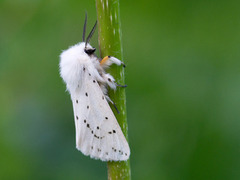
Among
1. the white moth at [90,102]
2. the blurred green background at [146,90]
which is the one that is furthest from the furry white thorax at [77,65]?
the blurred green background at [146,90]

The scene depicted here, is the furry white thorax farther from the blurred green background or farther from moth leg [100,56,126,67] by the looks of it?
Result: the blurred green background

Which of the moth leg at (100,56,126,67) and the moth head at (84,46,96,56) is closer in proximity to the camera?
the moth leg at (100,56,126,67)

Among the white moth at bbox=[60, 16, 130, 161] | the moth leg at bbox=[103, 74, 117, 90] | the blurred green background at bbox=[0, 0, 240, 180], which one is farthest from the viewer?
the blurred green background at bbox=[0, 0, 240, 180]

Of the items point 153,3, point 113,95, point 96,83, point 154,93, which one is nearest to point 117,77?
point 113,95

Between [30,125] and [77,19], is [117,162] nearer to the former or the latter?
[30,125]

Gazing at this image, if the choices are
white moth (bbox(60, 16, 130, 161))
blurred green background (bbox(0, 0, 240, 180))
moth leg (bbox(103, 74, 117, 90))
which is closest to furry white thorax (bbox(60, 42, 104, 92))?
white moth (bbox(60, 16, 130, 161))

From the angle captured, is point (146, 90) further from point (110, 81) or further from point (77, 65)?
point (110, 81)

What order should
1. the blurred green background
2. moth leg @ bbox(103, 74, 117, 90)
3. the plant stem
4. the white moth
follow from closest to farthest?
the plant stem < moth leg @ bbox(103, 74, 117, 90) < the white moth < the blurred green background
